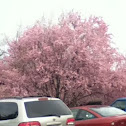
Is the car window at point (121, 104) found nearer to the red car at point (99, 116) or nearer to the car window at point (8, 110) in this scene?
the red car at point (99, 116)

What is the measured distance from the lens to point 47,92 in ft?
80.4

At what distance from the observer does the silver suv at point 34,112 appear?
26.6 feet

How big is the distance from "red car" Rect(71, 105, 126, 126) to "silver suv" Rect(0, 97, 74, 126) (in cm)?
186

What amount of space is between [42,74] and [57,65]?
1.12m

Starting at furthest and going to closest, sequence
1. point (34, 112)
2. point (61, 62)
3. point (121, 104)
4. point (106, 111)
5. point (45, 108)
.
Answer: point (61, 62) < point (121, 104) < point (106, 111) < point (45, 108) < point (34, 112)

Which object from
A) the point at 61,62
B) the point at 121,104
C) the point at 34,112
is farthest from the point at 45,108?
the point at 61,62

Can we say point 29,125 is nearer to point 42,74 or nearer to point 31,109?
point 31,109

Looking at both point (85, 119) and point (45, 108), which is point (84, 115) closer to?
point (85, 119)

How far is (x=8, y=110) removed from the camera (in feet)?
28.3

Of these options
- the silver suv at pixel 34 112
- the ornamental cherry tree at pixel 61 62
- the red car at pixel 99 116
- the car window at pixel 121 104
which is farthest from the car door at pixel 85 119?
the ornamental cherry tree at pixel 61 62

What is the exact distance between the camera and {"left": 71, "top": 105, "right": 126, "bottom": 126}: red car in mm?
→ 10258

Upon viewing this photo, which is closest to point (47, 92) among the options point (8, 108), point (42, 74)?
point (42, 74)

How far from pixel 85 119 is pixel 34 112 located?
10.7 feet

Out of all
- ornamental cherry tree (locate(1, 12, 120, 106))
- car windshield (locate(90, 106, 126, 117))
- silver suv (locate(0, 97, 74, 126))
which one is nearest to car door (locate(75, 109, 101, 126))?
car windshield (locate(90, 106, 126, 117))
